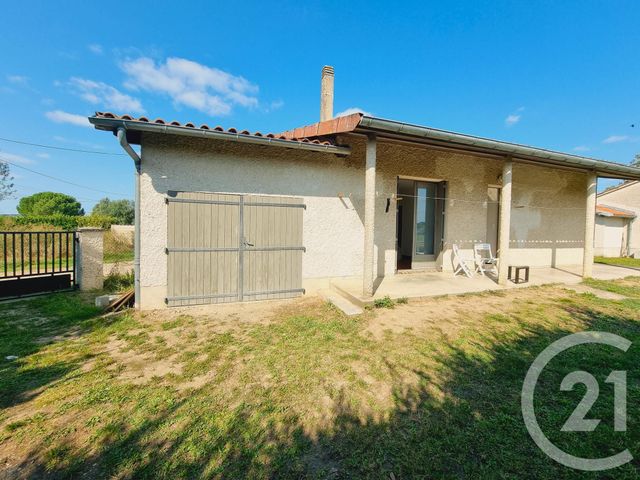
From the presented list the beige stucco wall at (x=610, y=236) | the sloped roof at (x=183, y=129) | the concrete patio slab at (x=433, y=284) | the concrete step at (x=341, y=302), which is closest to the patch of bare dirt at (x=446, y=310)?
the concrete patio slab at (x=433, y=284)

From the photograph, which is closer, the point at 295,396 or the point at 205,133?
the point at 295,396

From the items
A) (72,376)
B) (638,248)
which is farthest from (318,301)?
(638,248)

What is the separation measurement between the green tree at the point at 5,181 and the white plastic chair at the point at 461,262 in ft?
123

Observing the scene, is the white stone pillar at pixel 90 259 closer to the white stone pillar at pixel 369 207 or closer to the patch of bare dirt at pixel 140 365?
the patch of bare dirt at pixel 140 365

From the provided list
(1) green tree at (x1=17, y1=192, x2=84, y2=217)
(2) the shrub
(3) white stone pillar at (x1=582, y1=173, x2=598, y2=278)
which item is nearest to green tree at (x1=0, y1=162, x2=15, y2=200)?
(2) the shrub

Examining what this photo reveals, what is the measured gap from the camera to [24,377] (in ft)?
10.4

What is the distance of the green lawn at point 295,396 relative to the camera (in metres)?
2.03

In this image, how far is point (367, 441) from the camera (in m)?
2.22

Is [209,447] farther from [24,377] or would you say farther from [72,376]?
[24,377]

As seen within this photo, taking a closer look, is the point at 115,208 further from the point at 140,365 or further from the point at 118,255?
the point at 140,365

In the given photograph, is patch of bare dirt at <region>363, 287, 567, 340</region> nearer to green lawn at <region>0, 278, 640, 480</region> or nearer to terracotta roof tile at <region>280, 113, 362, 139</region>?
green lawn at <region>0, 278, 640, 480</region>

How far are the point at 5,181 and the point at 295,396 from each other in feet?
123

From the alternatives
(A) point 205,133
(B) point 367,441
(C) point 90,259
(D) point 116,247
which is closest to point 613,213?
(B) point 367,441

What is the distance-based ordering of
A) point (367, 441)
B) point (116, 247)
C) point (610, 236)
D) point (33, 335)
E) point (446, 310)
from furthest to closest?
point (610, 236) → point (116, 247) → point (446, 310) → point (33, 335) → point (367, 441)
